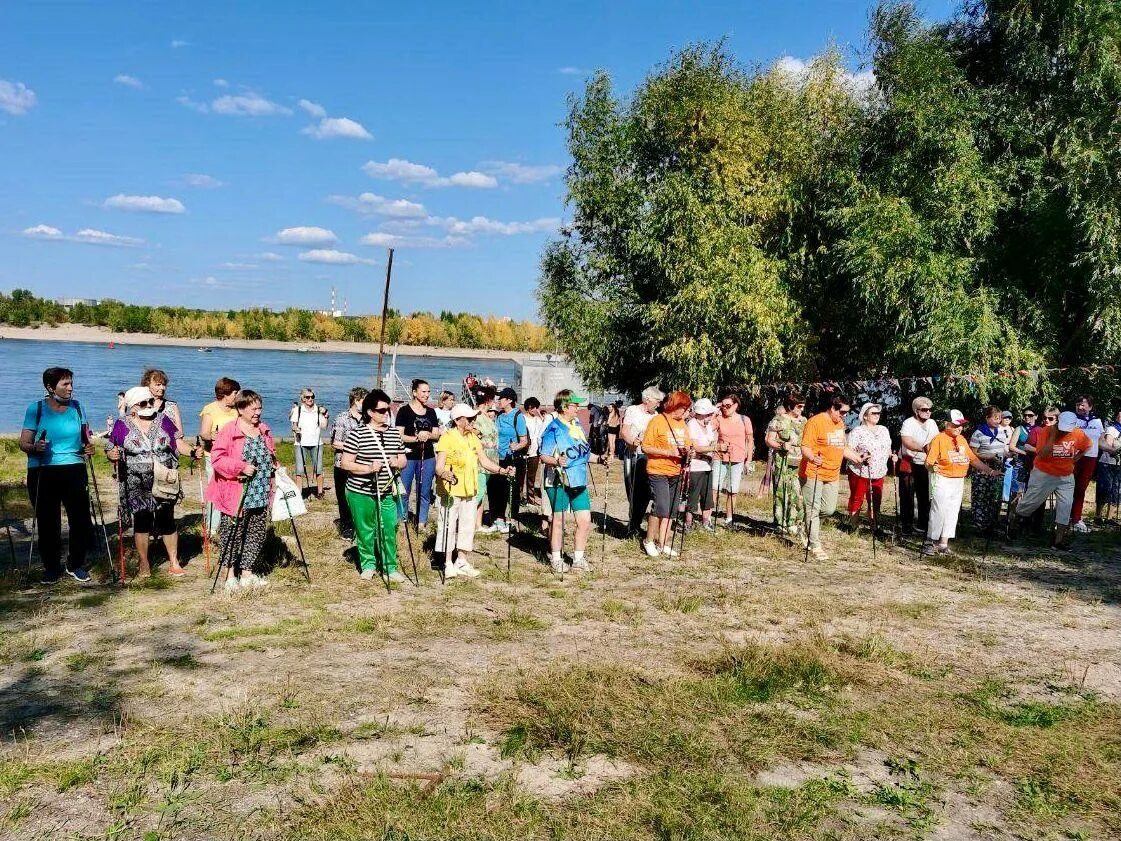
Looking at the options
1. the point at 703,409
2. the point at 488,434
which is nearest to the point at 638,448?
the point at 703,409

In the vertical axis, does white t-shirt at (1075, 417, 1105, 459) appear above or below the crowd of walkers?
above

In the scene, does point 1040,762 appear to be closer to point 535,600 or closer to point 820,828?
point 820,828

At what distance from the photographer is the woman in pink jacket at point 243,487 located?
7641 millimetres

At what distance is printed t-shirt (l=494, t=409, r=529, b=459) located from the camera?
36.2 ft

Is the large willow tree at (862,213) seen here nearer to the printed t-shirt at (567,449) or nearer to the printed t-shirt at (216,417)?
the printed t-shirt at (567,449)

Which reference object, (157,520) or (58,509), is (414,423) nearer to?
(157,520)

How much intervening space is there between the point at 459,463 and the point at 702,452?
130 inches

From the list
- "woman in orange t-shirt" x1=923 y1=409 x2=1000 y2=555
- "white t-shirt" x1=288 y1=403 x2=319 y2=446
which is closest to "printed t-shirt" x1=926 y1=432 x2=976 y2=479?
"woman in orange t-shirt" x1=923 y1=409 x2=1000 y2=555

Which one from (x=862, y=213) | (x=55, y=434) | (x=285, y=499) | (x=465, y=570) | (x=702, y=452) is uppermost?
(x=862, y=213)

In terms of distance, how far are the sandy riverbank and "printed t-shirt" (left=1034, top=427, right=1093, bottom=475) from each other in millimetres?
134928

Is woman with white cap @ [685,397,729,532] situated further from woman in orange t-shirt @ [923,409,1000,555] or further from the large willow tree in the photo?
the large willow tree

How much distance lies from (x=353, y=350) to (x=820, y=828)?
149 metres

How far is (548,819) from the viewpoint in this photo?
13.5 feet

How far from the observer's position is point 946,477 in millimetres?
9945
